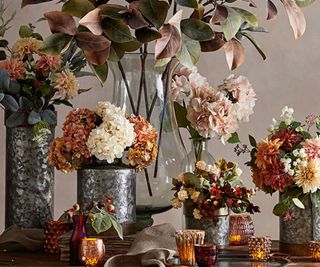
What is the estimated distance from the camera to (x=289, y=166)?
76.2 inches

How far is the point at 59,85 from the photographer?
2.20 meters

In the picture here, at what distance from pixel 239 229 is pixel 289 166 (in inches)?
11.8

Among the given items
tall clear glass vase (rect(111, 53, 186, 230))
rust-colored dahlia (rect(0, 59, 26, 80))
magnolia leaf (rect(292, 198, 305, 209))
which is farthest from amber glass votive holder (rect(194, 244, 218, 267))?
rust-colored dahlia (rect(0, 59, 26, 80))

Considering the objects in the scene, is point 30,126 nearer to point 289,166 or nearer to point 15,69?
point 15,69

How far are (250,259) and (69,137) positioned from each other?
1.60 feet

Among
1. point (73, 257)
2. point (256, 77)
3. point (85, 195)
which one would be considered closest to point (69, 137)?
point (85, 195)

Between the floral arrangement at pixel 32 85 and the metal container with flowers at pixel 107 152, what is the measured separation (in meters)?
0.18

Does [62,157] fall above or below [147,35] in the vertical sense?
below

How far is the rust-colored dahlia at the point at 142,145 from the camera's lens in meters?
2.02

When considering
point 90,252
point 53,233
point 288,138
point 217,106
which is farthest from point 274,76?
point 90,252

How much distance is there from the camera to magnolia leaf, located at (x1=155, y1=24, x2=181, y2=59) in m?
1.66

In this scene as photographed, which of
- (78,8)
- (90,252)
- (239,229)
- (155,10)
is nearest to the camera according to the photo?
(155,10)

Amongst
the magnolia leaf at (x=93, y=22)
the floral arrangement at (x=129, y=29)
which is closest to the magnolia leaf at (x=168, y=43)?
the floral arrangement at (x=129, y=29)

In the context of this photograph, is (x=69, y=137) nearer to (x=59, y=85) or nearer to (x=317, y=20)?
(x=59, y=85)
